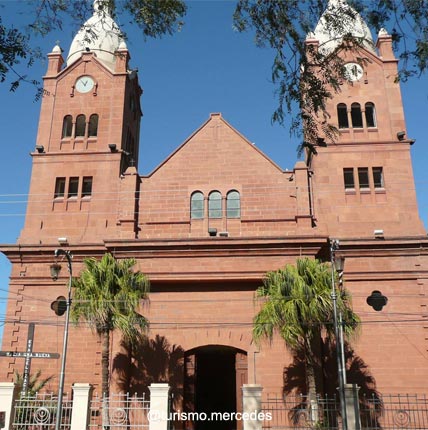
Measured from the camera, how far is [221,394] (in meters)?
30.1

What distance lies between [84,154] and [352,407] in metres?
19.3

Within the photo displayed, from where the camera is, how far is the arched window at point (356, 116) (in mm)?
30000

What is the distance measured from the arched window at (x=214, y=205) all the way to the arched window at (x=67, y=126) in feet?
31.3

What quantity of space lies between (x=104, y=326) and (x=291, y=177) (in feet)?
40.4

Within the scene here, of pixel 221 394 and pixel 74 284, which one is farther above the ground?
pixel 74 284

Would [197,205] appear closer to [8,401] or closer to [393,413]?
[8,401]

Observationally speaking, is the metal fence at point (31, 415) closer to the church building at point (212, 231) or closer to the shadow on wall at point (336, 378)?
the church building at point (212, 231)

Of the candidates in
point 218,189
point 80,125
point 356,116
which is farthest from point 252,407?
point 80,125

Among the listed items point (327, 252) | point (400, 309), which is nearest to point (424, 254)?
point (400, 309)

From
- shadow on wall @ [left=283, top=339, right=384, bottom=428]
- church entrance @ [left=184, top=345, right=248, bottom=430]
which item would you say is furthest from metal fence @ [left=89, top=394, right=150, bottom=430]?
shadow on wall @ [left=283, top=339, right=384, bottom=428]

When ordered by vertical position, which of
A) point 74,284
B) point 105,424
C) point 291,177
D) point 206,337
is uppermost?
point 291,177

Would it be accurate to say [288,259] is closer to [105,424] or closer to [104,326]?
[104,326]

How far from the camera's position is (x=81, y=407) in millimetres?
19906

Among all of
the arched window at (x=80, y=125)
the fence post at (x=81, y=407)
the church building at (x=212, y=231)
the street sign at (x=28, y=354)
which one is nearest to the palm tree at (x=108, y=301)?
the fence post at (x=81, y=407)
